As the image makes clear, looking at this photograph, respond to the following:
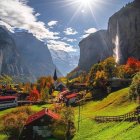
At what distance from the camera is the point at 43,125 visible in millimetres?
81375

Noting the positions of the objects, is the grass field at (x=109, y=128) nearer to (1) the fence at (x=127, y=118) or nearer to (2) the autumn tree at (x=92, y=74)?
(1) the fence at (x=127, y=118)

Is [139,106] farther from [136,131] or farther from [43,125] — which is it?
[43,125]

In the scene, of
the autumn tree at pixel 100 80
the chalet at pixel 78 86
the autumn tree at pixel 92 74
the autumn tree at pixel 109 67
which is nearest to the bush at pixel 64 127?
the autumn tree at pixel 100 80

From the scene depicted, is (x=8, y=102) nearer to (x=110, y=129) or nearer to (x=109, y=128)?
(x=109, y=128)

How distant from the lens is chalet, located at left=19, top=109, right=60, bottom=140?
262 feet

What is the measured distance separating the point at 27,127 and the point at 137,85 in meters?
28.6

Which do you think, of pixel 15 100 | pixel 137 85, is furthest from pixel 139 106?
pixel 15 100

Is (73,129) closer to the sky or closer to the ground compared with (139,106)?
closer to the ground

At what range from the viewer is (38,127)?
3182 inches

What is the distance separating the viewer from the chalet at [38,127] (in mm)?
79750

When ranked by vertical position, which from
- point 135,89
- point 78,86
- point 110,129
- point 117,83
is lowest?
point 110,129

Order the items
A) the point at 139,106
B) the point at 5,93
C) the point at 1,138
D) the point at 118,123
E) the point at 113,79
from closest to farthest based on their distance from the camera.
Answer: the point at 118,123 → the point at 139,106 → the point at 1,138 → the point at 113,79 → the point at 5,93

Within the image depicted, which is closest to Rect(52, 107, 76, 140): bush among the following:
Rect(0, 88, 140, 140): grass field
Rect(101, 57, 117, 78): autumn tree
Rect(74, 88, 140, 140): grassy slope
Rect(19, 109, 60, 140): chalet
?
Rect(0, 88, 140, 140): grass field

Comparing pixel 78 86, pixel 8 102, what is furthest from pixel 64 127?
pixel 78 86
